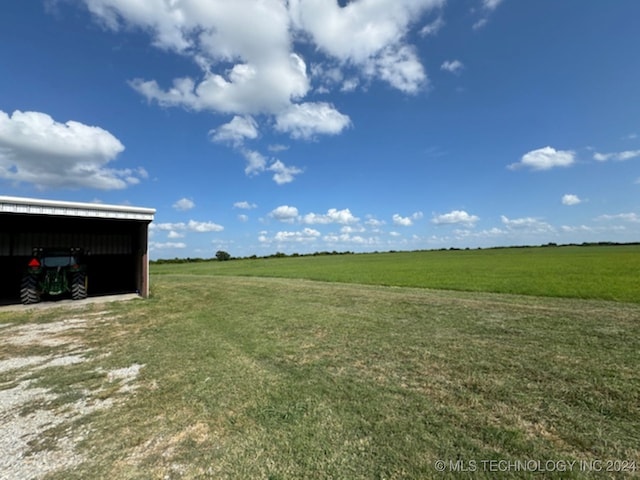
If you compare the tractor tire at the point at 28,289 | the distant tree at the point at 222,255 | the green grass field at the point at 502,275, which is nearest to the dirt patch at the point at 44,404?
the tractor tire at the point at 28,289

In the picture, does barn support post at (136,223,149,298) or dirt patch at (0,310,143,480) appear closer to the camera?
dirt patch at (0,310,143,480)

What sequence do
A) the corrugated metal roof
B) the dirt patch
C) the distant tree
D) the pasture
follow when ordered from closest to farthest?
1. the pasture
2. the dirt patch
3. the corrugated metal roof
4. the distant tree

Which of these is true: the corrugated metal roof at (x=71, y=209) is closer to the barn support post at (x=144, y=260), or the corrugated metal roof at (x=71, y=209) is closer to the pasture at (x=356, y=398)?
the barn support post at (x=144, y=260)

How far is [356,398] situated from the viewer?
3578 millimetres

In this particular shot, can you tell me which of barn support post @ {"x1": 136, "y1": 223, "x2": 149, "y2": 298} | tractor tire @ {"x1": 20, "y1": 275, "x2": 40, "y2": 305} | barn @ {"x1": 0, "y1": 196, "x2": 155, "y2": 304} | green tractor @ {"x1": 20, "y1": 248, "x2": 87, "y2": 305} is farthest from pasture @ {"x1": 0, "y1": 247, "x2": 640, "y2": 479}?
tractor tire @ {"x1": 20, "y1": 275, "x2": 40, "y2": 305}

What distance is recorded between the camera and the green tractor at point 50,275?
1030 centimetres

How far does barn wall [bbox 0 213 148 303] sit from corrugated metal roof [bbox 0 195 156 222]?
2.85 ft

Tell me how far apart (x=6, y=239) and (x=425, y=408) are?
17.0 m

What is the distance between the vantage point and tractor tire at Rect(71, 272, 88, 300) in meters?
11.1

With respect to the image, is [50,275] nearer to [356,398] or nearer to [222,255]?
[356,398]

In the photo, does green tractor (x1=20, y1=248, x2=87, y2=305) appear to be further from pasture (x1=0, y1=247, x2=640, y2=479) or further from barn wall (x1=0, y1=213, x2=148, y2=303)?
pasture (x1=0, y1=247, x2=640, y2=479)

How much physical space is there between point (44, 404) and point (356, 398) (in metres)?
3.71

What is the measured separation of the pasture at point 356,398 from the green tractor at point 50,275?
16.9 ft

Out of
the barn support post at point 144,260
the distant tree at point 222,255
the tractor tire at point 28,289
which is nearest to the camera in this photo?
the tractor tire at point 28,289
